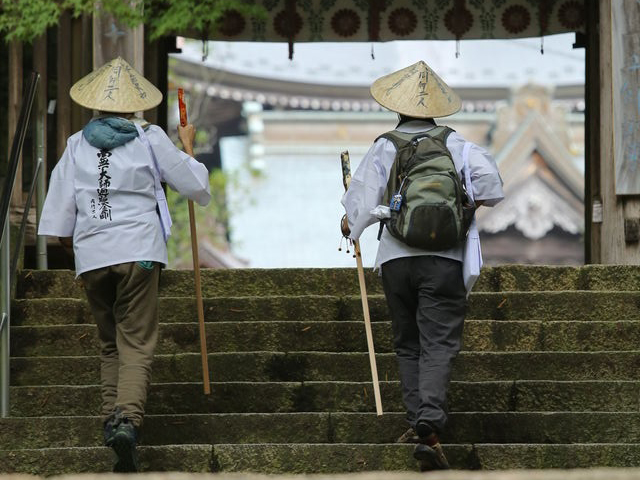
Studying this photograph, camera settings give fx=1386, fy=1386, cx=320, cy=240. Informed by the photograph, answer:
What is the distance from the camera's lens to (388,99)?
6.89 metres

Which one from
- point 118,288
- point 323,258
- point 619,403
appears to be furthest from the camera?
point 323,258

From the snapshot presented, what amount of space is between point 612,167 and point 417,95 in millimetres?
3910

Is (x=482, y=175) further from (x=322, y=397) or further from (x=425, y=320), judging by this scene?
(x=322, y=397)

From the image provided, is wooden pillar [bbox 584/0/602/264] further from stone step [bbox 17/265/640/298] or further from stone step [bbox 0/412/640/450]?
stone step [bbox 0/412/640/450]

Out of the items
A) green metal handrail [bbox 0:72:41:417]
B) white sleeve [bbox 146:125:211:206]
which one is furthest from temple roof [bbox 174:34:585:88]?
white sleeve [bbox 146:125:211:206]

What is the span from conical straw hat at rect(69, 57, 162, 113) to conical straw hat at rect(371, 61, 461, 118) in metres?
1.16

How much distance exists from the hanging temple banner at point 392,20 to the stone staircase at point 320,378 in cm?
435

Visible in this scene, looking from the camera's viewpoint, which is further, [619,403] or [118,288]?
[619,403]

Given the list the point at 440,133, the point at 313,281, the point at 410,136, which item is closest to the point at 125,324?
the point at 410,136

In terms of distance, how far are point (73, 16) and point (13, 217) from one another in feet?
5.37

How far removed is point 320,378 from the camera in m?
7.72

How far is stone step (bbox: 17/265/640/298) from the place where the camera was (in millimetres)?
8992

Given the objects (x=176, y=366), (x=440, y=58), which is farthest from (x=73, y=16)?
(x=440, y=58)

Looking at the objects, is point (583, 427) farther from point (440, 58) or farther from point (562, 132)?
point (440, 58)
